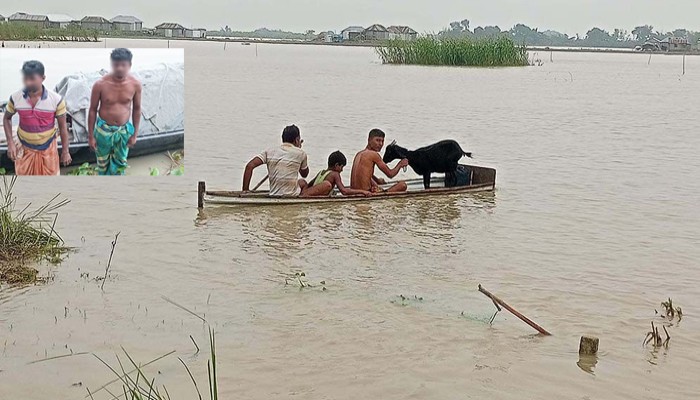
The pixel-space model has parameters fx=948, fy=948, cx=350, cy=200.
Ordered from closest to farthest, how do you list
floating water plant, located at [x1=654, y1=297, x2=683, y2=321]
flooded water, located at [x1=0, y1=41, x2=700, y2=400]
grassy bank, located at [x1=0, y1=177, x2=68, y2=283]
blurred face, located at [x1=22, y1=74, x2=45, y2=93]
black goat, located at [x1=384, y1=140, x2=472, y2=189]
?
flooded water, located at [x1=0, y1=41, x2=700, y2=400] < blurred face, located at [x1=22, y1=74, x2=45, y2=93] < floating water plant, located at [x1=654, y1=297, x2=683, y2=321] < grassy bank, located at [x1=0, y1=177, x2=68, y2=283] < black goat, located at [x1=384, y1=140, x2=472, y2=189]

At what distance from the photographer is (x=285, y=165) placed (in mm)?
9266

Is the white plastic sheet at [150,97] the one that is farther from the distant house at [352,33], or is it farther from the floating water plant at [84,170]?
the distant house at [352,33]

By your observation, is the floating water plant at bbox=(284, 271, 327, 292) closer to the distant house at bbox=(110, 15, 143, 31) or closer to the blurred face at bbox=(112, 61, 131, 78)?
the blurred face at bbox=(112, 61, 131, 78)

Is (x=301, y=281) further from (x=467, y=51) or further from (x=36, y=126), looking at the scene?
(x=467, y=51)

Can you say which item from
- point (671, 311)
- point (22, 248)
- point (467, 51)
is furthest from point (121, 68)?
point (467, 51)

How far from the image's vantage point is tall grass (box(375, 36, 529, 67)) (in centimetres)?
3681

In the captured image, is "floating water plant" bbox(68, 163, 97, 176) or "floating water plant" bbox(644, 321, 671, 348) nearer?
"floating water plant" bbox(644, 321, 671, 348)

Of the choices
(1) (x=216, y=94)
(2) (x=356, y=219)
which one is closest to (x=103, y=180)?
(2) (x=356, y=219)

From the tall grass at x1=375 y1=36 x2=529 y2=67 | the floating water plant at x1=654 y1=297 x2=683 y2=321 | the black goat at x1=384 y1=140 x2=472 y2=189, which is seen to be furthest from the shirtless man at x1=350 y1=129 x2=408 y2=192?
the tall grass at x1=375 y1=36 x2=529 y2=67

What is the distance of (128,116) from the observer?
573 centimetres

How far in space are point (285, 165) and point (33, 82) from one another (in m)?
3.92

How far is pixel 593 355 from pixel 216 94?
68.2ft

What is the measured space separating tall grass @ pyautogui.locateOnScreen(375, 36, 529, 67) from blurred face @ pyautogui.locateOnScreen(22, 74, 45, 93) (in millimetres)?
32044

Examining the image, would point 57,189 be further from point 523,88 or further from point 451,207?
point 523,88
